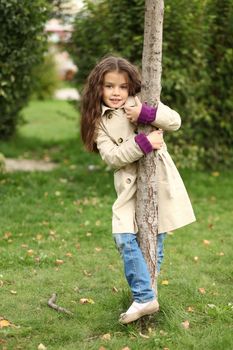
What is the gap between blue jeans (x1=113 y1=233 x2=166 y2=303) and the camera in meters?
3.89

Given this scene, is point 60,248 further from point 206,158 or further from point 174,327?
point 206,158

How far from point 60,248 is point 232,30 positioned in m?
4.35

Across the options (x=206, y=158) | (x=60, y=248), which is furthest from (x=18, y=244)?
(x=206, y=158)

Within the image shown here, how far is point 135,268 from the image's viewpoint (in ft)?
12.8

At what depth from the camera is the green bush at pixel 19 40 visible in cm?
765

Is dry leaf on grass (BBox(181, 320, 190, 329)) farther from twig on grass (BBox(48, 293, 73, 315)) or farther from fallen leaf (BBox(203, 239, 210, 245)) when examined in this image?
fallen leaf (BBox(203, 239, 210, 245))

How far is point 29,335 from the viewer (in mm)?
4070

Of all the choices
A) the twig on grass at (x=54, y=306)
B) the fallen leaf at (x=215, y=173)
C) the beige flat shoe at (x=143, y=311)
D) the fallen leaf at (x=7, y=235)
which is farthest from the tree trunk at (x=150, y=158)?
the fallen leaf at (x=215, y=173)

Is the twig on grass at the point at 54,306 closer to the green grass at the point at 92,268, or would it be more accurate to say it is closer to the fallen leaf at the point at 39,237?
the green grass at the point at 92,268

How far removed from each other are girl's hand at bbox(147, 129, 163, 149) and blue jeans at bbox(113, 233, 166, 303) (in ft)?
1.87

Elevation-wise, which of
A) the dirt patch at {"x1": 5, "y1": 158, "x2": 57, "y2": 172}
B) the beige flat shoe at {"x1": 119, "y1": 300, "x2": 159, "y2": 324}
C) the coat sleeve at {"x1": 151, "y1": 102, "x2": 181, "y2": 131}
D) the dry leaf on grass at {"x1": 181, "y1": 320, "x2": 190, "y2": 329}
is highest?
the coat sleeve at {"x1": 151, "y1": 102, "x2": 181, "y2": 131}

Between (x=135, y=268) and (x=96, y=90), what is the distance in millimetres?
1136

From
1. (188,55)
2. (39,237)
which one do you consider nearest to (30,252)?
(39,237)

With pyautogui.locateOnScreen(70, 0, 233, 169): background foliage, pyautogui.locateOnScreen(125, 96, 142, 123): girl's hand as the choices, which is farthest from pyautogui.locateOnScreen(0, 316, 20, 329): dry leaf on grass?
pyautogui.locateOnScreen(70, 0, 233, 169): background foliage
